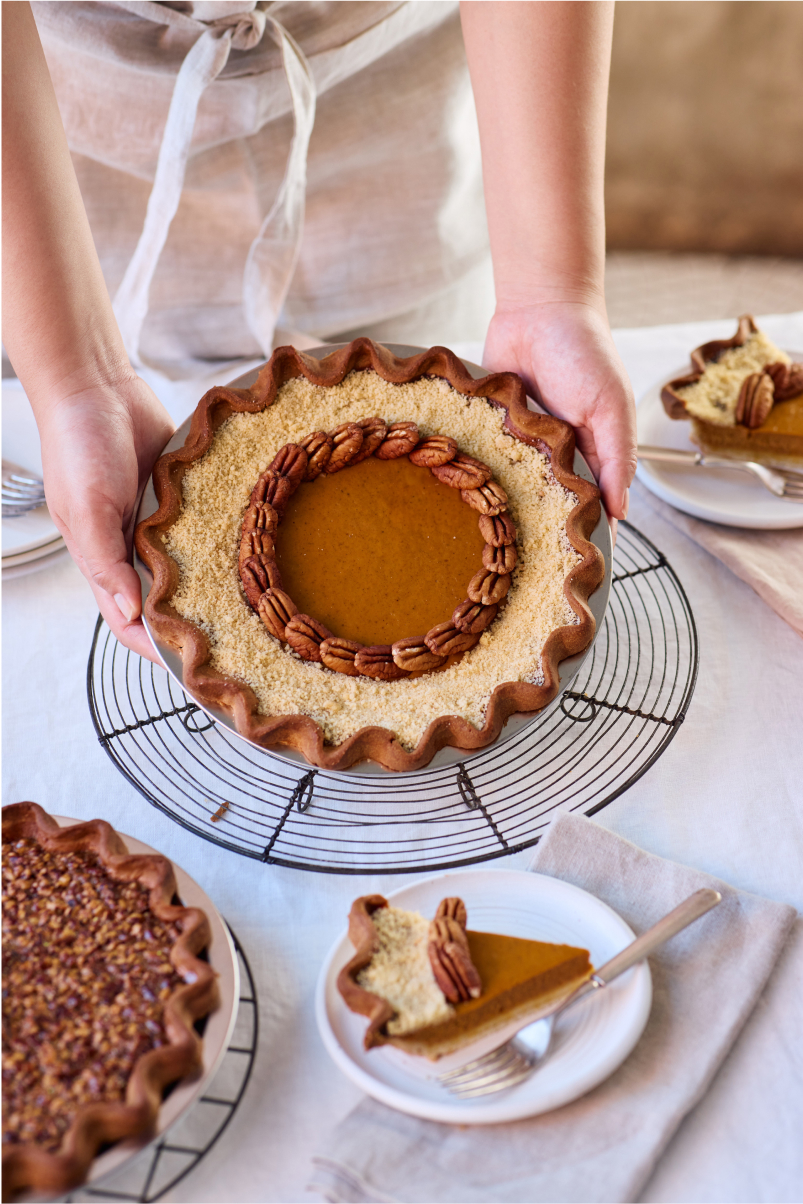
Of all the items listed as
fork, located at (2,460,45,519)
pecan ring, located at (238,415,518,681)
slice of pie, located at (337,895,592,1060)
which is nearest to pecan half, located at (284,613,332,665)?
pecan ring, located at (238,415,518,681)

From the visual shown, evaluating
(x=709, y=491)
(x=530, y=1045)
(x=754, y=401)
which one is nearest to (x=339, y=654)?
(x=530, y=1045)

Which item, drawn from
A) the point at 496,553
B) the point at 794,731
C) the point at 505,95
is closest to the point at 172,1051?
the point at 496,553

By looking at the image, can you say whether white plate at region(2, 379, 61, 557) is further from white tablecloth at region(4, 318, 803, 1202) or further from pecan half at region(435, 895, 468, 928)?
pecan half at region(435, 895, 468, 928)

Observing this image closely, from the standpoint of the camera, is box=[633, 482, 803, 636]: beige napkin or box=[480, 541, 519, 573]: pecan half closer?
box=[480, 541, 519, 573]: pecan half

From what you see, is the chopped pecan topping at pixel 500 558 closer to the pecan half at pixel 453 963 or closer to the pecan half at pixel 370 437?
the pecan half at pixel 370 437

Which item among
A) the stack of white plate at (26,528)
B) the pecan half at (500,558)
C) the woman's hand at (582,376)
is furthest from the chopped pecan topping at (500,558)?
the stack of white plate at (26,528)
